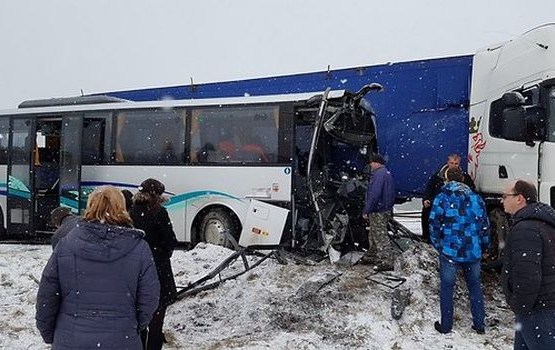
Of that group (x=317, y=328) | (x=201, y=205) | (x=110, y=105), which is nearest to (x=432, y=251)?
(x=317, y=328)

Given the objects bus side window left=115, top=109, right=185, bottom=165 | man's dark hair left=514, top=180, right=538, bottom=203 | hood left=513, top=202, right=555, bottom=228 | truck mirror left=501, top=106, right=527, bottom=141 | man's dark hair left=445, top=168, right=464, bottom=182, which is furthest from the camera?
bus side window left=115, top=109, right=185, bottom=165

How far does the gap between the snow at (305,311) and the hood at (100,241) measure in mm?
2555

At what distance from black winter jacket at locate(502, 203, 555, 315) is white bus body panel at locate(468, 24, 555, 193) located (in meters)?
3.11

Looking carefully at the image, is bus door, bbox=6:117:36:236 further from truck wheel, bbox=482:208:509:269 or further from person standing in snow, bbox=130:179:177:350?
truck wheel, bbox=482:208:509:269

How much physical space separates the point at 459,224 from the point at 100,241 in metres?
4.00

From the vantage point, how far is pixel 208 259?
Answer: 28.8 feet

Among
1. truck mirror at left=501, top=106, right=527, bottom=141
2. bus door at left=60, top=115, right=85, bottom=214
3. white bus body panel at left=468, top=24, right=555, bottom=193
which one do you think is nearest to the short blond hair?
truck mirror at left=501, top=106, right=527, bottom=141

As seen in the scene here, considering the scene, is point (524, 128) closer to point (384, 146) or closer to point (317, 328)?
point (317, 328)

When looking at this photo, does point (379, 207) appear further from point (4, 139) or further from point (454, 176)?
point (4, 139)

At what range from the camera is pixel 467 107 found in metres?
10.1

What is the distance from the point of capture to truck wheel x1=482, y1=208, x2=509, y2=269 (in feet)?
25.9

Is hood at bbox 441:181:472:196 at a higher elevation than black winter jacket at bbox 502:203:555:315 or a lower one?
higher

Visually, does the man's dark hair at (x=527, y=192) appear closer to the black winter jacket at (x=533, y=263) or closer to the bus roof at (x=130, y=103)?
the black winter jacket at (x=533, y=263)

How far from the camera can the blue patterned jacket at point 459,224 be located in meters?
5.90
